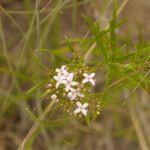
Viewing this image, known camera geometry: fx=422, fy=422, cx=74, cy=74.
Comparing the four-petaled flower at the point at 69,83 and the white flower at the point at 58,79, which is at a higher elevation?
the white flower at the point at 58,79

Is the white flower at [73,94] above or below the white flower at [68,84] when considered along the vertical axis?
below

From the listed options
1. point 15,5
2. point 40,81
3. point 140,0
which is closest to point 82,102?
point 40,81

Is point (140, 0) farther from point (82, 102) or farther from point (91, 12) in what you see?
point (82, 102)

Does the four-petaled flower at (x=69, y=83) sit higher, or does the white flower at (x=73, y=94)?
the four-petaled flower at (x=69, y=83)

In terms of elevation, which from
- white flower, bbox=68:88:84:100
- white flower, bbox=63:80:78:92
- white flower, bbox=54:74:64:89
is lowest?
white flower, bbox=68:88:84:100

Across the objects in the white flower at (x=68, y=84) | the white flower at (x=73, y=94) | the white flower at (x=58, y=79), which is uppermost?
the white flower at (x=58, y=79)

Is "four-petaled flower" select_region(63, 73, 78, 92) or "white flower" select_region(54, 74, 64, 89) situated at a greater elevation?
"white flower" select_region(54, 74, 64, 89)

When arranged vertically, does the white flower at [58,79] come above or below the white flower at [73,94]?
above

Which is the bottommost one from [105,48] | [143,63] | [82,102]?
[82,102]
